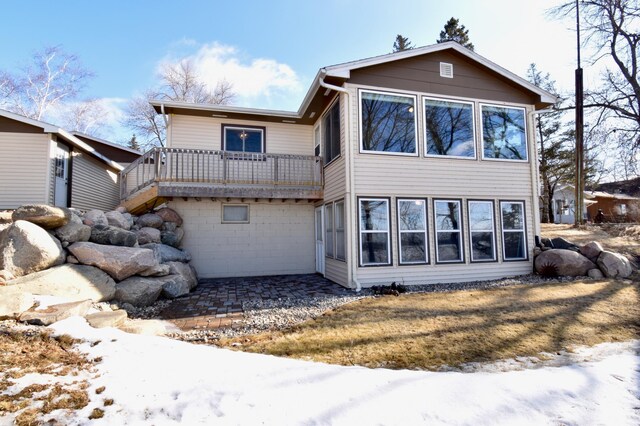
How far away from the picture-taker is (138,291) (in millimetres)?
5719

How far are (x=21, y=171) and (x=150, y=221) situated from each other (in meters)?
4.42

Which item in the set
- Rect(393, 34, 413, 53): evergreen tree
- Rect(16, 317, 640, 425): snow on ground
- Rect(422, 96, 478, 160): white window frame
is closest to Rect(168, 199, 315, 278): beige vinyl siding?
Rect(422, 96, 478, 160): white window frame

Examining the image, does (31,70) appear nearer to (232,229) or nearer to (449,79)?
(232,229)

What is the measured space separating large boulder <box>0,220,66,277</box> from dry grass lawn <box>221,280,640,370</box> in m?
3.70

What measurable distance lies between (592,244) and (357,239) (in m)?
6.78

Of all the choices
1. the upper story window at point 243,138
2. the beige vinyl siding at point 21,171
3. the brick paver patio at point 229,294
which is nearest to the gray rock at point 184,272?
the brick paver patio at point 229,294

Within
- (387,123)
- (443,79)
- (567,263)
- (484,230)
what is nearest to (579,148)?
(567,263)

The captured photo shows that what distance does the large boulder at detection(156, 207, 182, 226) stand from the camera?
28.7ft

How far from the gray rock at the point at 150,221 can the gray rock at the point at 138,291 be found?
2701 millimetres

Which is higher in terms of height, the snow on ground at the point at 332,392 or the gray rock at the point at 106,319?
the gray rock at the point at 106,319

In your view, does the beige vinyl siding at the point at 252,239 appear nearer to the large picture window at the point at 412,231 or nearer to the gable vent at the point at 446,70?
the large picture window at the point at 412,231

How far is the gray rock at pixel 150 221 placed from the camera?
8.38 meters

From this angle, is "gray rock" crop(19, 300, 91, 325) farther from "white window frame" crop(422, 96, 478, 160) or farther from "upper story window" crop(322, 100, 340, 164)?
"white window frame" crop(422, 96, 478, 160)

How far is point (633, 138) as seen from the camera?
14.5 meters
